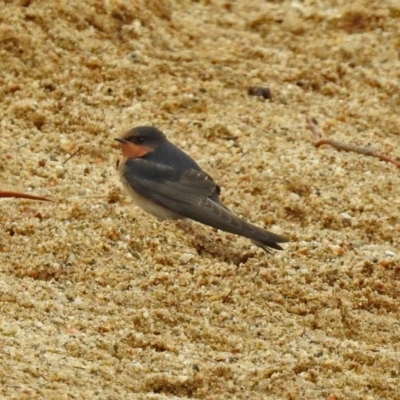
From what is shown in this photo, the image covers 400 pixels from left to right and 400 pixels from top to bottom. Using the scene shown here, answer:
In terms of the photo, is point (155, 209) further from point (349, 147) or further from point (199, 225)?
point (349, 147)

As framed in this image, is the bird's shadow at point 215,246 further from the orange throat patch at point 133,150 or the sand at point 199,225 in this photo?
the orange throat patch at point 133,150

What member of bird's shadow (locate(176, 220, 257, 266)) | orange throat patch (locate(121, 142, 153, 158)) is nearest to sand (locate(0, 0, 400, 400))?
bird's shadow (locate(176, 220, 257, 266))

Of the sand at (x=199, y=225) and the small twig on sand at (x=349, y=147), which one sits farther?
the small twig on sand at (x=349, y=147)

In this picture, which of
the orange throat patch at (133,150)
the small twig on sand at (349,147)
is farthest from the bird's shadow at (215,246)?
the small twig on sand at (349,147)

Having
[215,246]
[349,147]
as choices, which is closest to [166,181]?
[215,246]

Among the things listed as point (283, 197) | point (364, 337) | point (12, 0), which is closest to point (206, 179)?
point (283, 197)

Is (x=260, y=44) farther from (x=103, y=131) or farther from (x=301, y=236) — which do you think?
(x=301, y=236)

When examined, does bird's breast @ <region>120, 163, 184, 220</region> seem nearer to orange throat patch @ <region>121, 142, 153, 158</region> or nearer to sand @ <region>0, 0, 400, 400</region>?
sand @ <region>0, 0, 400, 400</region>
